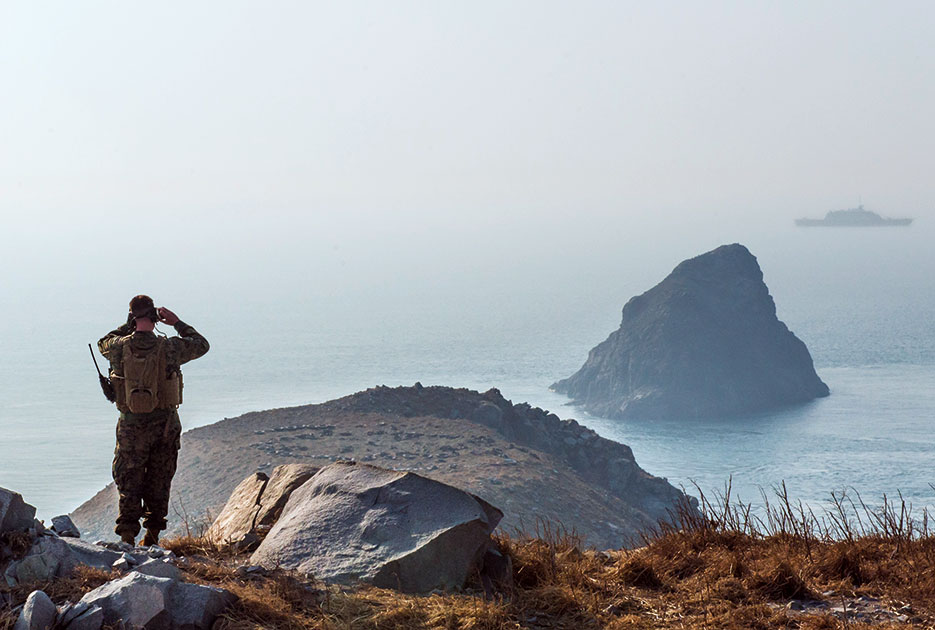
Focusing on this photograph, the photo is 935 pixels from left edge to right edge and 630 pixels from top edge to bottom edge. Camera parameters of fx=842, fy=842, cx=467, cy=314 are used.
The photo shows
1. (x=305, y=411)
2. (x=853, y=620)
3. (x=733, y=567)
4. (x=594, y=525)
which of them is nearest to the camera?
(x=853, y=620)

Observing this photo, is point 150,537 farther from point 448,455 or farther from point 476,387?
point 476,387

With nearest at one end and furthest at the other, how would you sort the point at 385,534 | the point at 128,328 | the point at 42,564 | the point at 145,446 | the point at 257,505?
1. the point at 42,564
2. the point at 385,534
3. the point at 257,505
4. the point at 145,446
5. the point at 128,328

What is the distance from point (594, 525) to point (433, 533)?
37.9m

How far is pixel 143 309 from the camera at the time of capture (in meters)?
8.16

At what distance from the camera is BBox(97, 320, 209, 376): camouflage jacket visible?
26.9 ft

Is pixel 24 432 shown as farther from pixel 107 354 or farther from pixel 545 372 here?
pixel 107 354

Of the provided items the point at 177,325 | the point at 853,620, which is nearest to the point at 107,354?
the point at 177,325

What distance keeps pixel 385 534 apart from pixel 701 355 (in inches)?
6532

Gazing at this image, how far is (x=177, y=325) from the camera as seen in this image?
8.45 meters

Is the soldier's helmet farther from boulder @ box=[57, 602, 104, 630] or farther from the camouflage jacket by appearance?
boulder @ box=[57, 602, 104, 630]

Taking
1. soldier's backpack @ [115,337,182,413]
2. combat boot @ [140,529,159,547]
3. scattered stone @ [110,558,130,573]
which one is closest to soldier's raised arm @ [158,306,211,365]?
soldier's backpack @ [115,337,182,413]

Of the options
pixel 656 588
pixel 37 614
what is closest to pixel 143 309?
pixel 37 614

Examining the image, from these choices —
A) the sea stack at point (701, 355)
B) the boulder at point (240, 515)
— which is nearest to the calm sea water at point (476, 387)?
the sea stack at point (701, 355)

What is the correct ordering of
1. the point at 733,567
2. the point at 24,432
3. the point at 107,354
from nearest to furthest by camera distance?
1. the point at 733,567
2. the point at 107,354
3. the point at 24,432
